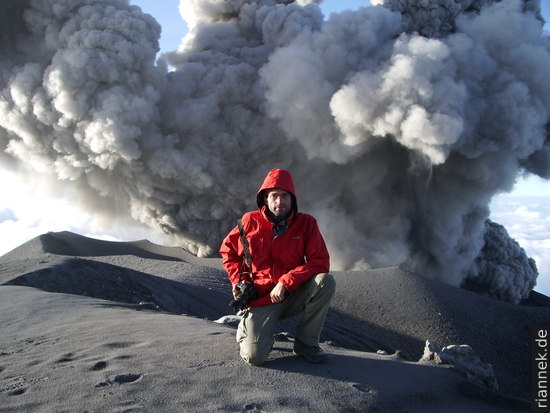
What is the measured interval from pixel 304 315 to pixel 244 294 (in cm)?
50

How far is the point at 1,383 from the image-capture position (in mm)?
3271

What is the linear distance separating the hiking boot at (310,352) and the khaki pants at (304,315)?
0.14 feet

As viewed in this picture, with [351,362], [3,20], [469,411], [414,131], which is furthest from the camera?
[3,20]

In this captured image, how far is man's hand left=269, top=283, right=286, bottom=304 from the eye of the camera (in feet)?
12.2

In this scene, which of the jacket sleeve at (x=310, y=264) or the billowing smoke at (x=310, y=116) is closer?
the jacket sleeve at (x=310, y=264)

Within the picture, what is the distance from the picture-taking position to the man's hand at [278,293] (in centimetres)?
372

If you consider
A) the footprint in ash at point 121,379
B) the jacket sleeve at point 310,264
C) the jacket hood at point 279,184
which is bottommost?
the footprint in ash at point 121,379

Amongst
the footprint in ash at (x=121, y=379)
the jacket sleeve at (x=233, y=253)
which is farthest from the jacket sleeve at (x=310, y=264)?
the footprint in ash at (x=121, y=379)

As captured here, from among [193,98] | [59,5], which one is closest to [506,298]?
[193,98]

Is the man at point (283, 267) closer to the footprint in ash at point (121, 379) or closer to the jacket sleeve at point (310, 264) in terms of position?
the jacket sleeve at point (310, 264)

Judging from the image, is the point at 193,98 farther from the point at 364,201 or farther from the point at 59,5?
the point at 364,201

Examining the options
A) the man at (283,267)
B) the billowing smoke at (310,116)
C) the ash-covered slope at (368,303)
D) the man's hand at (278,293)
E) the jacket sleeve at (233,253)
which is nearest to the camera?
the man's hand at (278,293)

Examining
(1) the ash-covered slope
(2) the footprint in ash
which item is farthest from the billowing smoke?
(2) the footprint in ash

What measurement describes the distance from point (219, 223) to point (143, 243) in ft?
12.1
